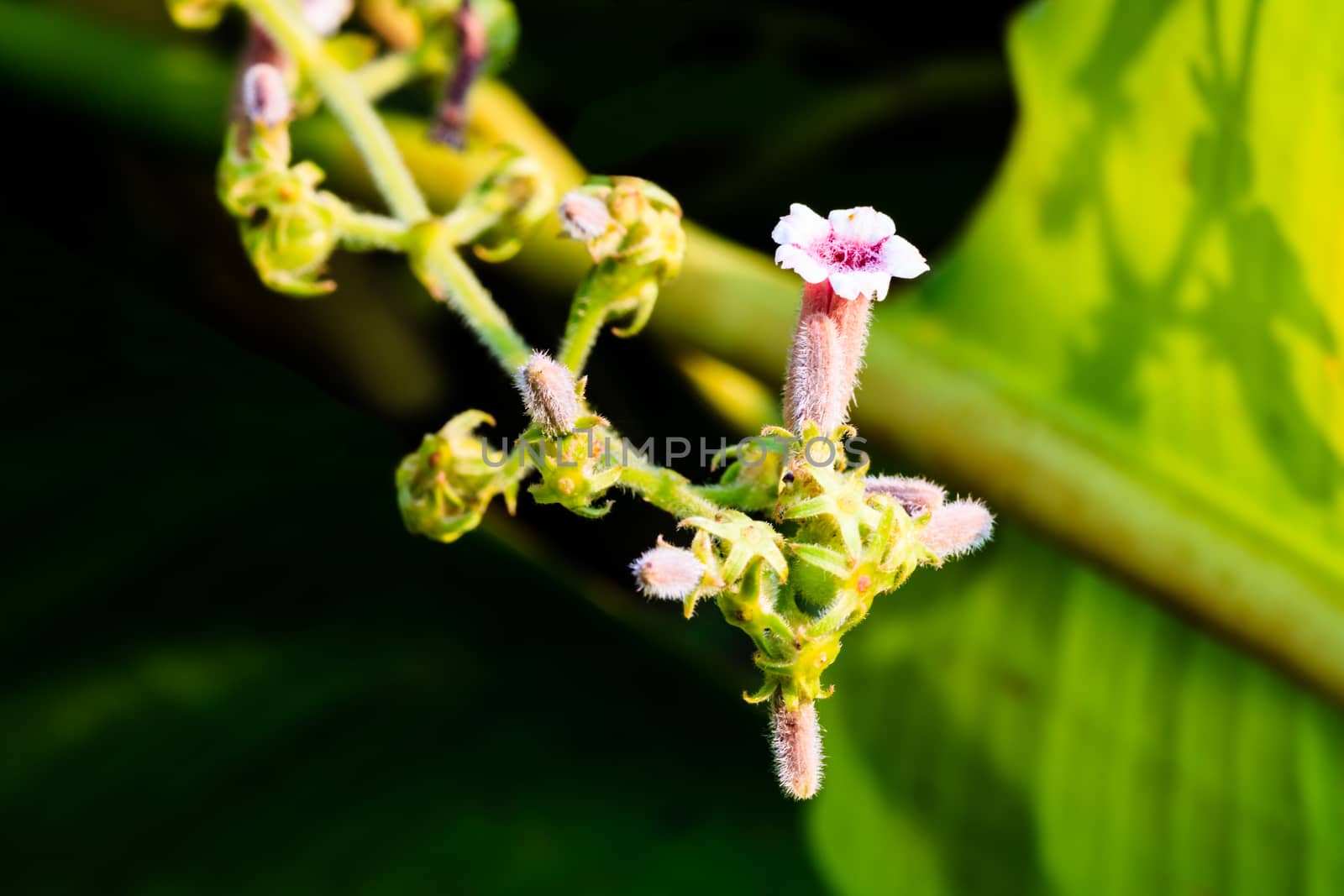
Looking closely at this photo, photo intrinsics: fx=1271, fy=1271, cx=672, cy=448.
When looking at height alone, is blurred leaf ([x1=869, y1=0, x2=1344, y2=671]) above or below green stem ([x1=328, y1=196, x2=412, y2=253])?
above

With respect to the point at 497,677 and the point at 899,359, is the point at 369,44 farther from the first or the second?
the point at 497,677

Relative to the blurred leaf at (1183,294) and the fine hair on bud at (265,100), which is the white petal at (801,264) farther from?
the blurred leaf at (1183,294)

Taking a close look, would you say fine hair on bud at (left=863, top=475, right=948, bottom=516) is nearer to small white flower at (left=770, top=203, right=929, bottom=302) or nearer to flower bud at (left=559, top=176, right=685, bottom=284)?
small white flower at (left=770, top=203, right=929, bottom=302)

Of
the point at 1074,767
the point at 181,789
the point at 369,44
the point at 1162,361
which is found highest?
the point at 1162,361

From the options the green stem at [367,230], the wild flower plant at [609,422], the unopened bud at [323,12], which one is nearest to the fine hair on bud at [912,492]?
the wild flower plant at [609,422]

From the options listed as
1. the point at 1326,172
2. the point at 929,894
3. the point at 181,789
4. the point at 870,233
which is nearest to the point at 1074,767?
the point at 929,894

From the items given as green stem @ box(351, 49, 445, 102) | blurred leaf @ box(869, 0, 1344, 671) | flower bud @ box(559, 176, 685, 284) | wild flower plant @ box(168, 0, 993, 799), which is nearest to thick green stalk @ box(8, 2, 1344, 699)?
blurred leaf @ box(869, 0, 1344, 671)
